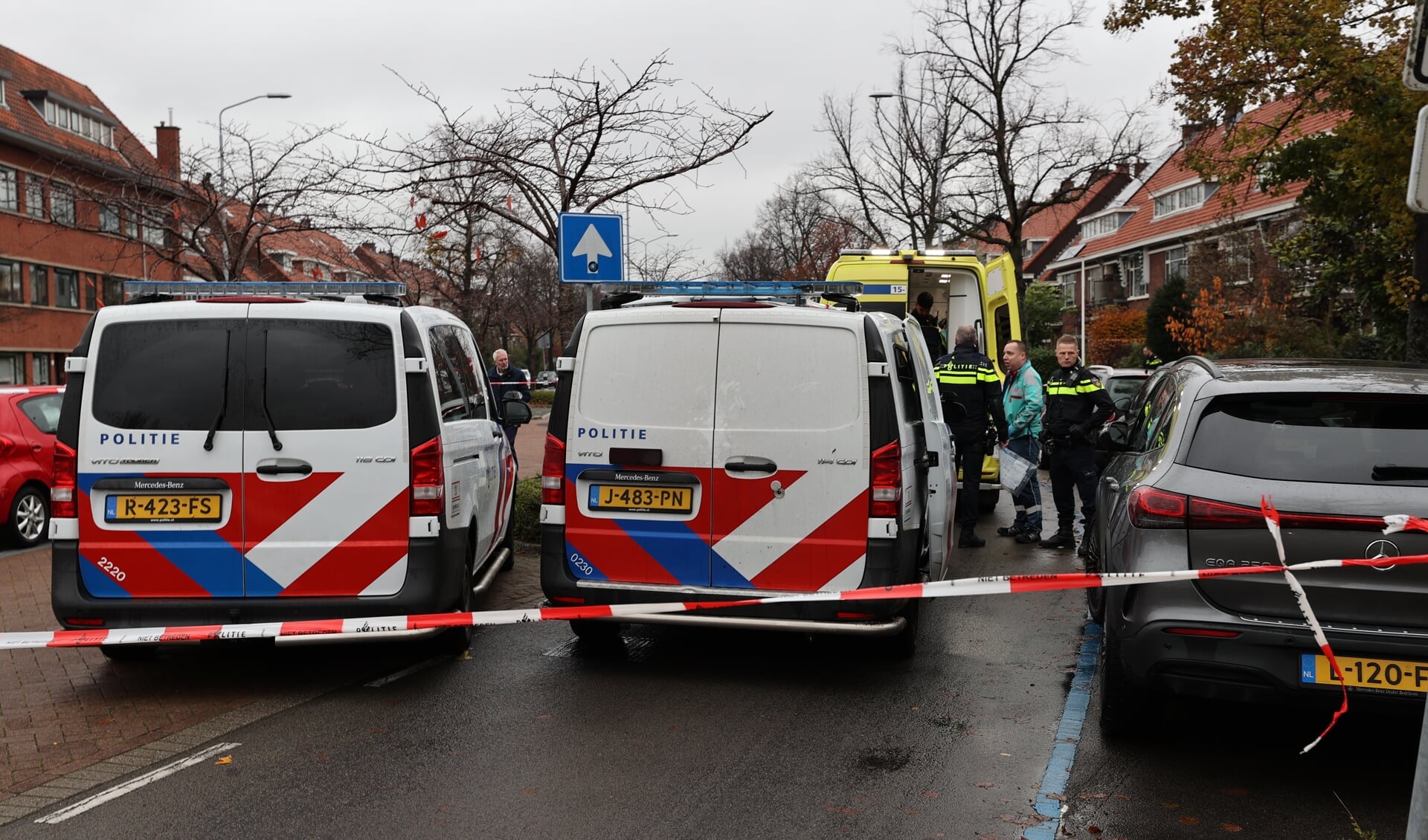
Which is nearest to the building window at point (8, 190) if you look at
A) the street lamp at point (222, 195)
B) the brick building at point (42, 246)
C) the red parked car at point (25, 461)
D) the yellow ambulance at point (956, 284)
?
the brick building at point (42, 246)

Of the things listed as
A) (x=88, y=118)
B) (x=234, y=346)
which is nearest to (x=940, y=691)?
(x=234, y=346)

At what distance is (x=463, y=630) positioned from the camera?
672 cm

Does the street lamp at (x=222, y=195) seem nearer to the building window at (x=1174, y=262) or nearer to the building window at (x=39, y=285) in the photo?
the building window at (x=39, y=285)

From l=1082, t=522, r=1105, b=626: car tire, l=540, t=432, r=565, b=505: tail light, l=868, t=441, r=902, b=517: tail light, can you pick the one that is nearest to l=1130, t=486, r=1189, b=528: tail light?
l=868, t=441, r=902, b=517: tail light

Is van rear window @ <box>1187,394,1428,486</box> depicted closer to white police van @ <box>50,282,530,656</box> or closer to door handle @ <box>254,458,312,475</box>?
white police van @ <box>50,282,530,656</box>

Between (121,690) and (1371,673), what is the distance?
567 cm

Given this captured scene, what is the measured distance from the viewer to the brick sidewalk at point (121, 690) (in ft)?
17.1

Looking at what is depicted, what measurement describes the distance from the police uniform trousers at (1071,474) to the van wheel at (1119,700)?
484 cm

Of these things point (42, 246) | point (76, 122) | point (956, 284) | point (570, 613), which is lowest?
point (570, 613)

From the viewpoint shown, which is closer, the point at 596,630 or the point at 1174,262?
the point at 596,630

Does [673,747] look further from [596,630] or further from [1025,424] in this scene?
[1025,424]

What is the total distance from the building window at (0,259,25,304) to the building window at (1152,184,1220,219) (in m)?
41.7

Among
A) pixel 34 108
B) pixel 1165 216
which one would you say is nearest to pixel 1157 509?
pixel 34 108

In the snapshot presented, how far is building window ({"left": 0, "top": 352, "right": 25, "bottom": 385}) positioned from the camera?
127 feet
